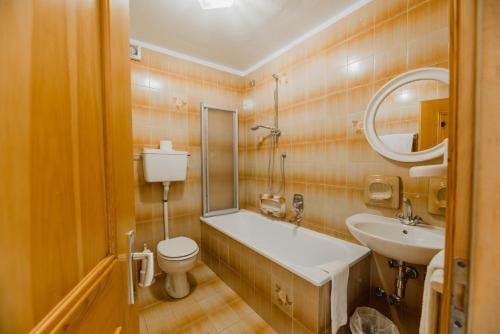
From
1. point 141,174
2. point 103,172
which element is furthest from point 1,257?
point 141,174

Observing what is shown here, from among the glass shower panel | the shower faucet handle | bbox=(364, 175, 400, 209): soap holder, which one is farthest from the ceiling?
the shower faucet handle

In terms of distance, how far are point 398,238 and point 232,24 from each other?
7.42ft

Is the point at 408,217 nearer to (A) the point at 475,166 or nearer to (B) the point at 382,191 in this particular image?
(B) the point at 382,191

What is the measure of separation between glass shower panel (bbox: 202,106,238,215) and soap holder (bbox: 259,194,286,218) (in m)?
0.49

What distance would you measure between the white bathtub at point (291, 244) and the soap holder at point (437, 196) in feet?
1.80

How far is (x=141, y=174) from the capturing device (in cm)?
215

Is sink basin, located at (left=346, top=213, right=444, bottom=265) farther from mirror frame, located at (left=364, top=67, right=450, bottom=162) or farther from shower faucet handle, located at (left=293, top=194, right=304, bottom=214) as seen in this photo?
shower faucet handle, located at (left=293, top=194, right=304, bottom=214)

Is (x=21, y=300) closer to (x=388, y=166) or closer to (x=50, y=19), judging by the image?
(x=50, y=19)

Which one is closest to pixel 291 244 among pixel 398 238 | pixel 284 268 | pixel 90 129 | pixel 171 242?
pixel 284 268

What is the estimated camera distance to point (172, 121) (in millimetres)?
2314

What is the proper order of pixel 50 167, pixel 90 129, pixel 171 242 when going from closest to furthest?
1. pixel 50 167
2. pixel 90 129
3. pixel 171 242

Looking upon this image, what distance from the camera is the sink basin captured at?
105 cm

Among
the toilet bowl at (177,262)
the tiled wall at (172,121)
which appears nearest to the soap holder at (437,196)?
the toilet bowl at (177,262)

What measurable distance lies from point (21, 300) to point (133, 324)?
545mm
